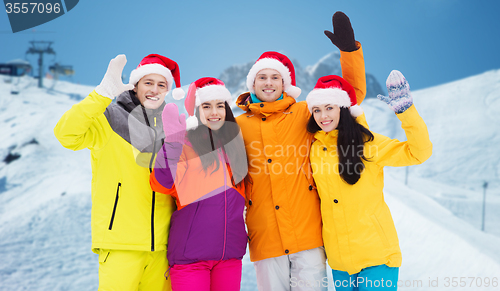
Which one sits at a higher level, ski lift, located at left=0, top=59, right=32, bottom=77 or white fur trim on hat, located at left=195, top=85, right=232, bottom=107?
ski lift, located at left=0, top=59, right=32, bottom=77

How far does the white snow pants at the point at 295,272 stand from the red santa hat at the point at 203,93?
1.16 m

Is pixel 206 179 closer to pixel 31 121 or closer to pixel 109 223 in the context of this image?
pixel 109 223

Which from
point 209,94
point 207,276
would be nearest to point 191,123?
point 209,94

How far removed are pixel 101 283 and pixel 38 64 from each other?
31293mm

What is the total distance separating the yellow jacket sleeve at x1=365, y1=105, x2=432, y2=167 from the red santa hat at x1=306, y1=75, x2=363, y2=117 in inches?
11.4

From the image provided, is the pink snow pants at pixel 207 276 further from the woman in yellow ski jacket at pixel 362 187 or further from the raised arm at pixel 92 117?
the raised arm at pixel 92 117

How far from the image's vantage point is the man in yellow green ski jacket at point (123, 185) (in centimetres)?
187

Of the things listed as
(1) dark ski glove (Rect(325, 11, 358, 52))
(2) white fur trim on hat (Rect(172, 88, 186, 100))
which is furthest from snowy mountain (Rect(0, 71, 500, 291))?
(2) white fur trim on hat (Rect(172, 88, 186, 100))

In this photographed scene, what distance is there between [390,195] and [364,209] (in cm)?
831

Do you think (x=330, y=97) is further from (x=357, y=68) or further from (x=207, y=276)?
(x=207, y=276)

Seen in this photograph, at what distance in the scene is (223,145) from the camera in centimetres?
211

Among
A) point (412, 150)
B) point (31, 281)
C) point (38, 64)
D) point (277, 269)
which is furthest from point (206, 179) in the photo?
point (38, 64)

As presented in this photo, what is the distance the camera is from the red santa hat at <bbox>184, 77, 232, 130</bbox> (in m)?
2.19

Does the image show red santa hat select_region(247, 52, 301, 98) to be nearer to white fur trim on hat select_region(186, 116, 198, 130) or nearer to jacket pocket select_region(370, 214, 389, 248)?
white fur trim on hat select_region(186, 116, 198, 130)
